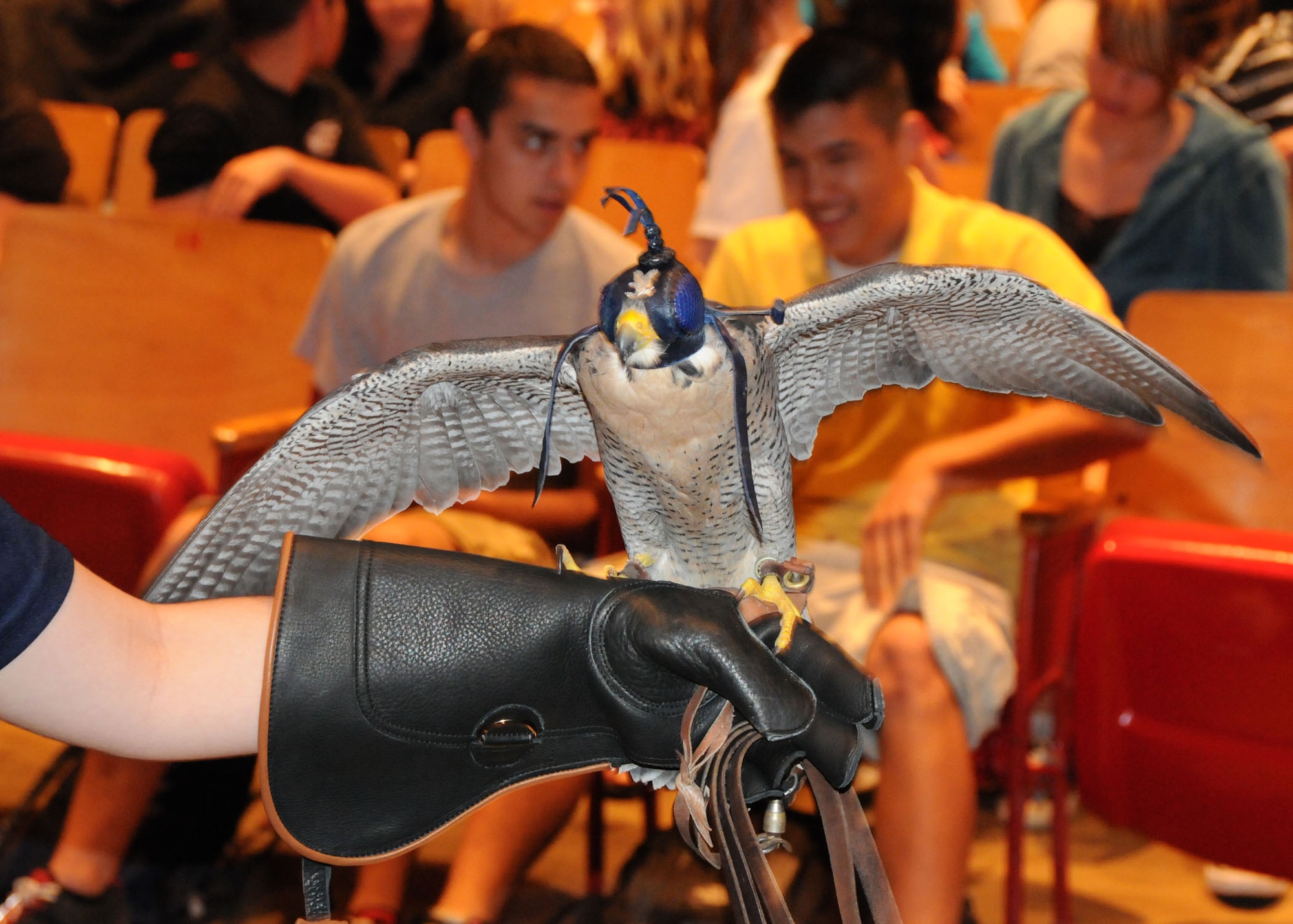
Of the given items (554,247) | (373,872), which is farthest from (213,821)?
(554,247)

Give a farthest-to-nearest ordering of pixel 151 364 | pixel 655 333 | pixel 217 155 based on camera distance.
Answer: pixel 217 155 → pixel 151 364 → pixel 655 333

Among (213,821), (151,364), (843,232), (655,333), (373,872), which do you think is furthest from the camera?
(151,364)

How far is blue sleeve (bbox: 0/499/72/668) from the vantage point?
3.08ft

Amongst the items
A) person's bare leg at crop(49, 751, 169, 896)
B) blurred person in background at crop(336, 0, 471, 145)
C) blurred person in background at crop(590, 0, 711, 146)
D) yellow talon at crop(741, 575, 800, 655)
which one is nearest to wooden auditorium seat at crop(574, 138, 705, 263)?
blurred person in background at crop(590, 0, 711, 146)

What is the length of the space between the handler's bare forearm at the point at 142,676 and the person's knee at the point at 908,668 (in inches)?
36.7

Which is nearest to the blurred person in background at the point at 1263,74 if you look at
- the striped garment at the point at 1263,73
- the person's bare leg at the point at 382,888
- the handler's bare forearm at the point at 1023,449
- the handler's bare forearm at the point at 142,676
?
the striped garment at the point at 1263,73

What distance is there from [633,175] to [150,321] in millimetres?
1156

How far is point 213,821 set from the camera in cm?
230

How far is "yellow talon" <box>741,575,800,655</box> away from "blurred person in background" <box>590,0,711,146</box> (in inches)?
91.2

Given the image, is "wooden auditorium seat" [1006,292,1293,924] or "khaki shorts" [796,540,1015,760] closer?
"wooden auditorium seat" [1006,292,1293,924]

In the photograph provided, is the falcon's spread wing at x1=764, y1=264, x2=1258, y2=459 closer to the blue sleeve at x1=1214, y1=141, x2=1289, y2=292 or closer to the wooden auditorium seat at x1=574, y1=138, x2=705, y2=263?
the blue sleeve at x1=1214, y1=141, x2=1289, y2=292

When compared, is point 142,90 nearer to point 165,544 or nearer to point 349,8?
point 349,8

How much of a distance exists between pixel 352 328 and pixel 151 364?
1.71 ft

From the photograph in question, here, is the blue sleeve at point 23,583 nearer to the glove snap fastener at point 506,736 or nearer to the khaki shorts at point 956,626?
the glove snap fastener at point 506,736
